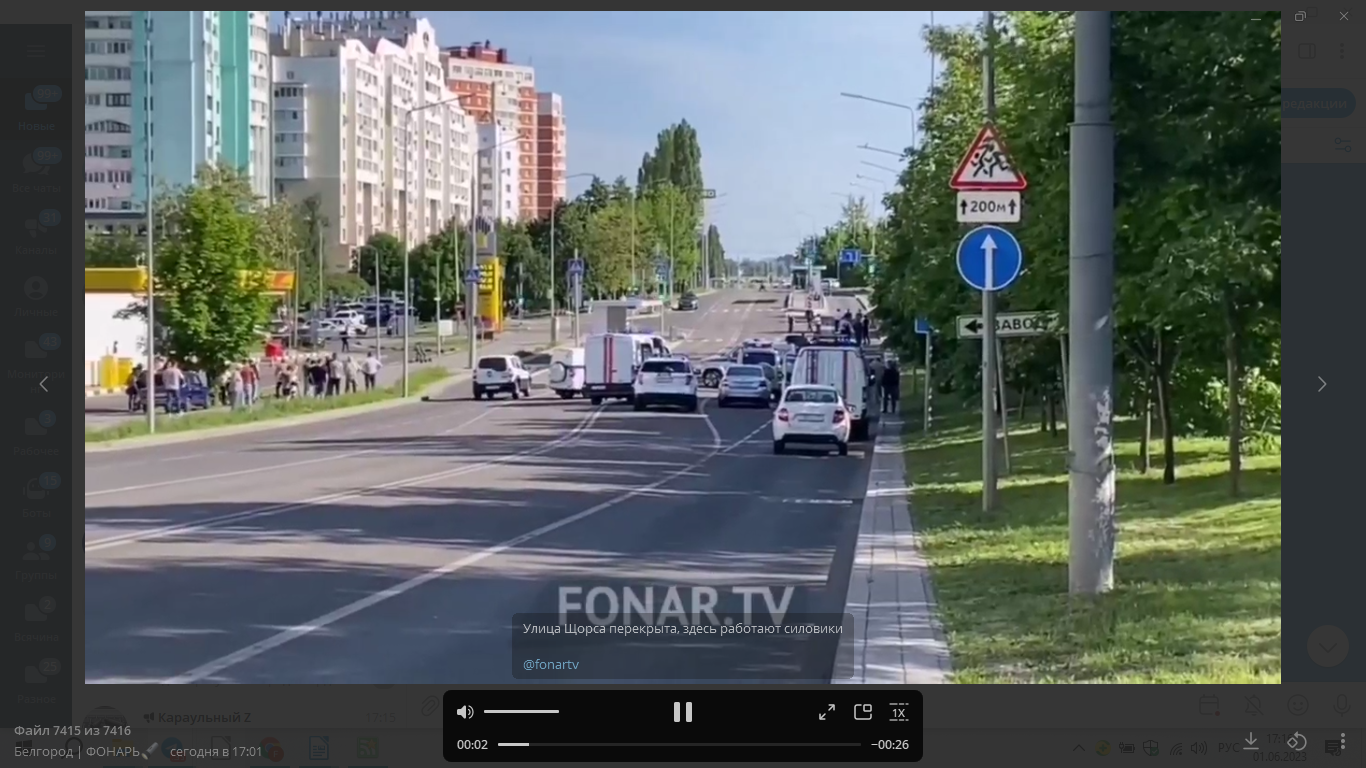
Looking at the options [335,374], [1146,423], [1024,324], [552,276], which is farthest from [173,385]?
[552,276]

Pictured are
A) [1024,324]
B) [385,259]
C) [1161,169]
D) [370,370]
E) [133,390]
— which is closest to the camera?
[1161,169]

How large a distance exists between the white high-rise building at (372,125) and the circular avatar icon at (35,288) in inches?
50.8

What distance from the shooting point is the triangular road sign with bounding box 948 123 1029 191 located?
13906 millimetres

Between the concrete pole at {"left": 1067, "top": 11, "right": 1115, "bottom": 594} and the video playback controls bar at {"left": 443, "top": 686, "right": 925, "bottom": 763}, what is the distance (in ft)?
15.3

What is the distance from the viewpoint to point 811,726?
4.38m

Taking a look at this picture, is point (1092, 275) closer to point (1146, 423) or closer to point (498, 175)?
point (498, 175)

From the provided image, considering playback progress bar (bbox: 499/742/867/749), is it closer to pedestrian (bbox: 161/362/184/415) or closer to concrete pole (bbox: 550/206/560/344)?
concrete pole (bbox: 550/206/560/344)

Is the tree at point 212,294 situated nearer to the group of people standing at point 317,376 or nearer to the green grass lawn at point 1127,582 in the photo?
the group of people standing at point 317,376

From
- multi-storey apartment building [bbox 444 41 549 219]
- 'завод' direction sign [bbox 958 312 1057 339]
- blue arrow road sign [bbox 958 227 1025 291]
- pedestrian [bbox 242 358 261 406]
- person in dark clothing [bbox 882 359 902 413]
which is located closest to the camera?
multi-storey apartment building [bbox 444 41 549 219]

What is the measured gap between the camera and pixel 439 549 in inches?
541

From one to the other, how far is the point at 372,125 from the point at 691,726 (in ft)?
15.8

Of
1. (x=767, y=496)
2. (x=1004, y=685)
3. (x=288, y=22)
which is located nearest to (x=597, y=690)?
(x=1004, y=685)

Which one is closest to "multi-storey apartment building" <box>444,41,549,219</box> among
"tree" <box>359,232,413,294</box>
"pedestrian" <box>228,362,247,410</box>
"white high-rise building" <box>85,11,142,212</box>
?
"white high-rise building" <box>85,11,142,212</box>

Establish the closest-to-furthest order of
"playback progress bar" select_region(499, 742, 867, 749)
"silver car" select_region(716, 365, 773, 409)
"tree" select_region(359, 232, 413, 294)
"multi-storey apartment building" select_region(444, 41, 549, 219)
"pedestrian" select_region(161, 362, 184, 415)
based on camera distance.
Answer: "playback progress bar" select_region(499, 742, 867, 749) → "multi-storey apartment building" select_region(444, 41, 549, 219) → "tree" select_region(359, 232, 413, 294) → "pedestrian" select_region(161, 362, 184, 415) → "silver car" select_region(716, 365, 773, 409)
